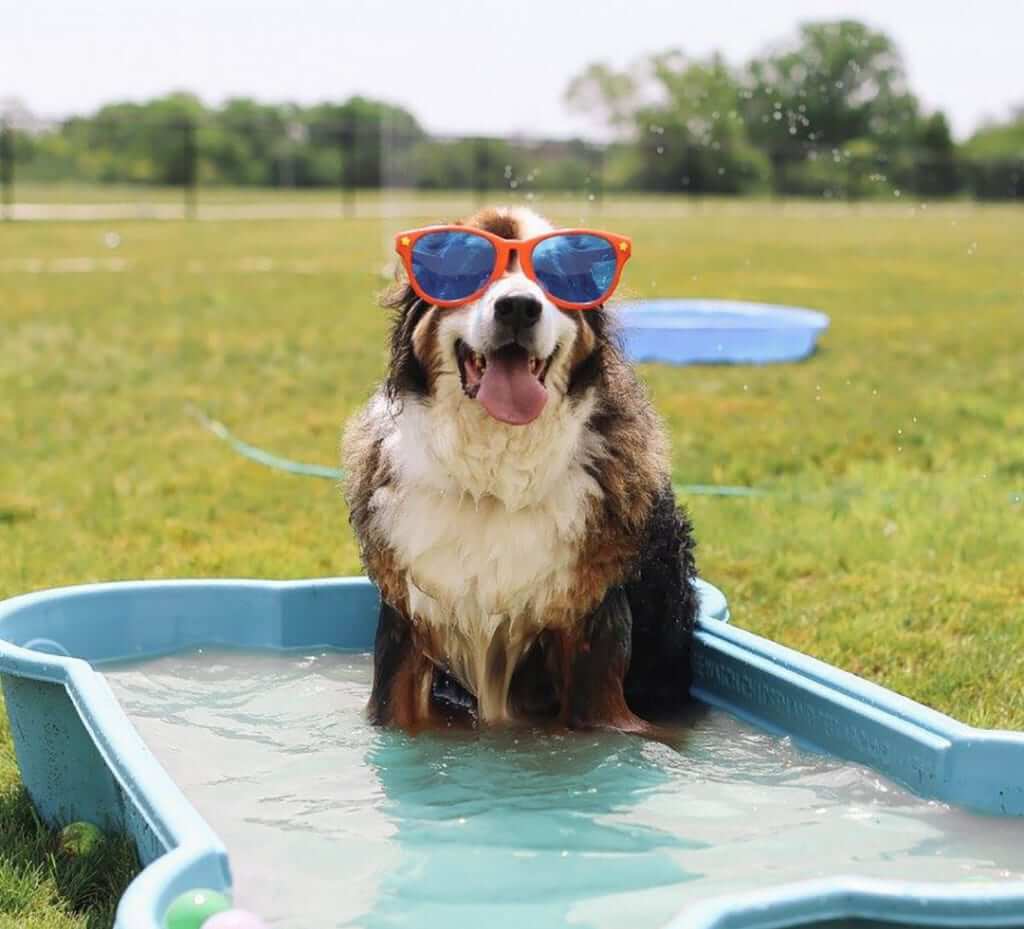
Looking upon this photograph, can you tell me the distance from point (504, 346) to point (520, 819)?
1121 millimetres

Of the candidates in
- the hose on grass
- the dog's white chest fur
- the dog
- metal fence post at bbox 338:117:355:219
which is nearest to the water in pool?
the dog

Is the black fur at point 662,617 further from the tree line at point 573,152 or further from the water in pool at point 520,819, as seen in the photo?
the tree line at point 573,152

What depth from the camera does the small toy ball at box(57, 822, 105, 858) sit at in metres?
3.37

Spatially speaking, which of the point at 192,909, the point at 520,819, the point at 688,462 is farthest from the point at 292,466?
the point at 192,909

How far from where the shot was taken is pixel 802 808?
3492 millimetres

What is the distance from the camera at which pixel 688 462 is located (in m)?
7.59

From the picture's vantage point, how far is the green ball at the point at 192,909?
2.53 metres

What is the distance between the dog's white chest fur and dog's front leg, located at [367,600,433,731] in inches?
5.1

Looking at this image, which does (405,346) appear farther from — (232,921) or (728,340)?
(728,340)

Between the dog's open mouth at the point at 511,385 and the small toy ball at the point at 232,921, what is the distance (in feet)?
4.96

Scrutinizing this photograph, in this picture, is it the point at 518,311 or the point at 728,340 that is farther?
the point at 728,340

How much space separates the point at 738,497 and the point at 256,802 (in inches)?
148

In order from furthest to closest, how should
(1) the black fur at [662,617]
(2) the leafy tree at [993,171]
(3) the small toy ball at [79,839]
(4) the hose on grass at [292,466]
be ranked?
(2) the leafy tree at [993,171], (4) the hose on grass at [292,466], (1) the black fur at [662,617], (3) the small toy ball at [79,839]

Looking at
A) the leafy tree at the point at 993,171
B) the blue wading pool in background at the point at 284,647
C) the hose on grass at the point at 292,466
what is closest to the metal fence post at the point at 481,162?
the leafy tree at the point at 993,171
